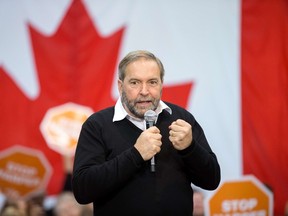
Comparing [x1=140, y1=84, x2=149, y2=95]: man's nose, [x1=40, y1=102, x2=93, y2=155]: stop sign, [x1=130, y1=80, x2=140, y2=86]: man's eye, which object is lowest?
[x1=140, y1=84, x2=149, y2=95]: man's nose

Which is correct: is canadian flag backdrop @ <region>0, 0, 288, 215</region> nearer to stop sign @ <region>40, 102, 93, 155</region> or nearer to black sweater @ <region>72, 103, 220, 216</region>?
stop sign @ <region>40, 102, 93, 155</region>

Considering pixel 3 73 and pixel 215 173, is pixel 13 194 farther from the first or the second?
pixel 215 173

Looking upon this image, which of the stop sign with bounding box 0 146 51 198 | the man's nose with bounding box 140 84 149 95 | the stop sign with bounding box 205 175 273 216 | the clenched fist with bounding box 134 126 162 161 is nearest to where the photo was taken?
the clenched fist with bounding box 134 126 162 161

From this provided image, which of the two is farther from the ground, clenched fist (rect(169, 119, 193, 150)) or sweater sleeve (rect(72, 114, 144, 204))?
clenched fist (rect(169, 119, 193, 150))

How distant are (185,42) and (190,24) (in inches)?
7.1

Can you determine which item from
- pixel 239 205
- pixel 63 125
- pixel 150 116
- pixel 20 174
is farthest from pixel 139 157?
pixel 20 174

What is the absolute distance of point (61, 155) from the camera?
14.9 feet

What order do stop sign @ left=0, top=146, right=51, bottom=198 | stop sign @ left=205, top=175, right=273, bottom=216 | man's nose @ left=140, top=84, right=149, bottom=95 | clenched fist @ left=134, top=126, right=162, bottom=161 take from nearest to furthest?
1. clenched fist @ left=134, top=126, right=162, bottom=161
2. man's nose @ left=140, top=84, right=149, bottom=95
3. stop sign @ left=205, top=175, right=273, bottom=216
4. stop sign @ left=0, top=146, right=51, bottom=198

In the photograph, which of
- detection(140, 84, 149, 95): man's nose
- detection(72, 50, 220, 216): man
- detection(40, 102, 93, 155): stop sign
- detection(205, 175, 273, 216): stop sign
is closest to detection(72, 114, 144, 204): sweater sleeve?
detection(72, 50, 220, 216): man

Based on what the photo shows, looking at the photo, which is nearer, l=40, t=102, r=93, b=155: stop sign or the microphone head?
the microphone head

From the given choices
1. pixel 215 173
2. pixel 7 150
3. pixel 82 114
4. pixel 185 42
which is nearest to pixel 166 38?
pixel 185 42

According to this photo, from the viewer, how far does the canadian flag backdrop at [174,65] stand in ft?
14.8

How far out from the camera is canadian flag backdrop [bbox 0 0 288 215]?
4512 mm

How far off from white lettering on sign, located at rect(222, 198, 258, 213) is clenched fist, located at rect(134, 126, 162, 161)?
220 cm
